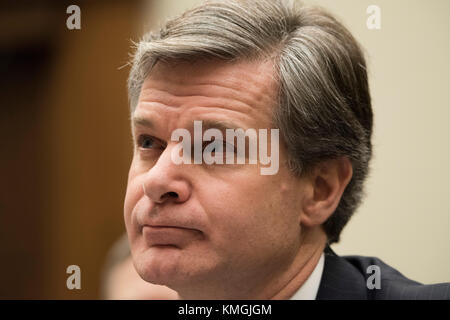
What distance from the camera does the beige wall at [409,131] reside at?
174 cm

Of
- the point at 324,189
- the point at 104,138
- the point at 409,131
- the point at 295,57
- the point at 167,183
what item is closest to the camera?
the point at 167,183

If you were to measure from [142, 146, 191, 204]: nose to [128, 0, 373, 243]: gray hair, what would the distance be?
258mm

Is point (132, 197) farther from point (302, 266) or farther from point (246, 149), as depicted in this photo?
point (302, 266)

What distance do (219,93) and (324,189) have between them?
1.24 feet

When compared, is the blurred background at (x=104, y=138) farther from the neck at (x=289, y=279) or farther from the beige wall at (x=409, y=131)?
the neck at (x=289, y=279)

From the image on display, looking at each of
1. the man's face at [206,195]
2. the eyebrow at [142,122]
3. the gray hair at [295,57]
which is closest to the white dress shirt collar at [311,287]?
the man's face at [206,195]

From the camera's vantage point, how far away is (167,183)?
55.3 inches

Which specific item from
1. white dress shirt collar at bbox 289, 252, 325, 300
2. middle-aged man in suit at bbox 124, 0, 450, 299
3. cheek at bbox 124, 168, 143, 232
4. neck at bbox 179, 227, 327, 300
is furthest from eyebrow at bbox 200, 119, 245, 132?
white dress shirt collar at bbox 289, 252, 325, 300

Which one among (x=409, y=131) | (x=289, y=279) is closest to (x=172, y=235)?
(x=289, y=279)

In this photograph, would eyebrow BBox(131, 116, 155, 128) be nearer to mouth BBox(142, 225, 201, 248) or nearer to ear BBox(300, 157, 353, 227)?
mouth BBox(142, 225, 201, 248)

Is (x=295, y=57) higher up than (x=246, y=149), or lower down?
higher up

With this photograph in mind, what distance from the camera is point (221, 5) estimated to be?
1.52 m

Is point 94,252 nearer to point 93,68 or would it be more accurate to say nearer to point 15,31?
point 93,68

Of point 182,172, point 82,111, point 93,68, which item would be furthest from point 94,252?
point 182,172
